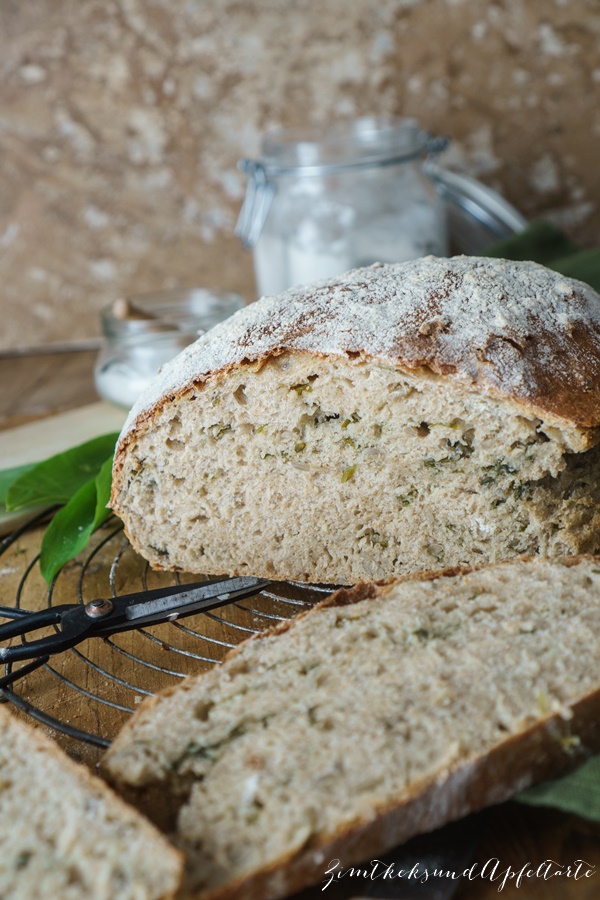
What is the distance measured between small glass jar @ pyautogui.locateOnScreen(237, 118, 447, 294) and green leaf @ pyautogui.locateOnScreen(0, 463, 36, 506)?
5.67ft

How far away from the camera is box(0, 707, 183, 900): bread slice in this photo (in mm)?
1520

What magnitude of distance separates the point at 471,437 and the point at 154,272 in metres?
3.84

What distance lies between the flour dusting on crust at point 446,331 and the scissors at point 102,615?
553mm

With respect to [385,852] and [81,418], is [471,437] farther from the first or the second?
[81,418]

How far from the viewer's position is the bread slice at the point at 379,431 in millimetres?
2457

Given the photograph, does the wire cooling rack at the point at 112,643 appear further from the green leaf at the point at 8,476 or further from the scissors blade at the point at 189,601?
the green leaf at the point at 8,476

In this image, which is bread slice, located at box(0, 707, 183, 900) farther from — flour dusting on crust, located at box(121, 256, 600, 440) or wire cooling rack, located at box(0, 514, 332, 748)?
flour dusting on crust, located at box(121, 256, 600, 440)

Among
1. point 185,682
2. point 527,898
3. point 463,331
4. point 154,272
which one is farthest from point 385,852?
point 154,272

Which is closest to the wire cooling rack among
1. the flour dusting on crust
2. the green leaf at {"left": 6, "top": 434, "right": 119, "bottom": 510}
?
the green leaf at {"left": 6, "top": 434, "right": 119, "bottom": 510}

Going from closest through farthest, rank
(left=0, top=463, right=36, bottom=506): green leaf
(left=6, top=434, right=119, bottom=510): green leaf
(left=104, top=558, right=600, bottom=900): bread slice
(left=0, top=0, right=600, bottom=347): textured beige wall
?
(left=104, top=558, right=600, bottom=900): bread slice, (left=6, top=434, right=119, bottom=510): green leaf, (left=0, top=463, right=36, bottom=506): green leaf, (left=0, top=0, right=600, bottom=347): textured beige wall

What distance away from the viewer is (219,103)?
5457 millimetres

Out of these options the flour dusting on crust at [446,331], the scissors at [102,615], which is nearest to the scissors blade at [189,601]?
the scissors at [102,615]

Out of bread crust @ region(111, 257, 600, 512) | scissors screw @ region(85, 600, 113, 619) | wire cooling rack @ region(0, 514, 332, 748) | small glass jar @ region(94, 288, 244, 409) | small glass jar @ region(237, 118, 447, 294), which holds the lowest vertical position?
wire cooling rack @ region(0, 514, 332, 748)

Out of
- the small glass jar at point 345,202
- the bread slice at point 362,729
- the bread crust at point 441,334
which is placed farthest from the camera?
the small glass jar at point 345,202
